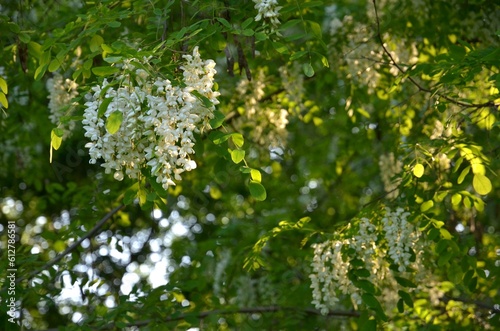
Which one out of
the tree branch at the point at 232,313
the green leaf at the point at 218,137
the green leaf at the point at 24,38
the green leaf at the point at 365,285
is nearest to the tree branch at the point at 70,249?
the tree branch at the point at 232,313

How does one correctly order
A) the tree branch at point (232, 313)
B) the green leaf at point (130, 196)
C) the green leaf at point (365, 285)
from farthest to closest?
the tree branch at point (232, 313), the green leaf at point (365, 285), the green leaf at point (130, 196)

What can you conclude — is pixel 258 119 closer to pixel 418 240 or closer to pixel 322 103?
pixel 322 103

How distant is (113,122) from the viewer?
2.22 meters

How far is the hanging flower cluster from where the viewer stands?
129 inches

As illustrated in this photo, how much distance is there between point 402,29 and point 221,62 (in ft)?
5.64

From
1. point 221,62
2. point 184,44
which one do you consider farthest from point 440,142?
point 221,62

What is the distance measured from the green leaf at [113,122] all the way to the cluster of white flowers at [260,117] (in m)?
2.41

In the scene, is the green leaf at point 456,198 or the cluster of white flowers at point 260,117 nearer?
the green leaf at point 456,198

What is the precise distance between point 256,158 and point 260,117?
0.43 metres

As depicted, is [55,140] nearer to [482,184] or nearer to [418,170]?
[418,170]

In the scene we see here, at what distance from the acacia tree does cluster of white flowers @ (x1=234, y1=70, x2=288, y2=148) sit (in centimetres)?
1

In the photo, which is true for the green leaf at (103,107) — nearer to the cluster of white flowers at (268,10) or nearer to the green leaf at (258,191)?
the green leaf at (258,191)

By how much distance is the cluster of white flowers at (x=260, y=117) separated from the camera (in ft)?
15.2

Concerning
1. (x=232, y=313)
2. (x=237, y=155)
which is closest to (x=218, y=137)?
(x=237, y=155)
